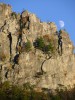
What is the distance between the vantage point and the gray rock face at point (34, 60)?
53.7 metres

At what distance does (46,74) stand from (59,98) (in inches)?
199

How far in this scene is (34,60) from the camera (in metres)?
56.0

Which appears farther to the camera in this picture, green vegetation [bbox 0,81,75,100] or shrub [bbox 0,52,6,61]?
shrub [bbox 0,52,6,61]

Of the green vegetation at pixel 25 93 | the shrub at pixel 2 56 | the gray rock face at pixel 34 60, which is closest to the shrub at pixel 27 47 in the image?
the gray rock face at pixel 34 60

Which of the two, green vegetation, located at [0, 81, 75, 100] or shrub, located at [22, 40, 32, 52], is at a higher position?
shrub, located at [22, 40, 32, 52]

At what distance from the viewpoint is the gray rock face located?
176 feet

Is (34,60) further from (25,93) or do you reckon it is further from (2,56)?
(25,93)

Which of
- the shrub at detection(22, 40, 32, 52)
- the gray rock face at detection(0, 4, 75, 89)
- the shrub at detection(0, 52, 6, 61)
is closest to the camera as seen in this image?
the gray rock face at detection(0, 4, 75, 89)

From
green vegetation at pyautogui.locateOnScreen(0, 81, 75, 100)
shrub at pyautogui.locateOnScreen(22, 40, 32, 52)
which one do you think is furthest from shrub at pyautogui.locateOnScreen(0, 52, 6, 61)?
green vegetation at pyautogui.locateOnScreen(0, 81, 75, 100)

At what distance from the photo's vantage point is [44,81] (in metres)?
53.4

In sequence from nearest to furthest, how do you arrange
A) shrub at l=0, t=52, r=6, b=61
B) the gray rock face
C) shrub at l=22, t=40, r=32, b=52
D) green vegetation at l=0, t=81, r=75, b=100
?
green vegetation at l=0, t=81, r=75, b=100, the gray rock face, shrub at l=0, t=52, r=6, b=61, shrub at l=22, t=40, r=32, b=52

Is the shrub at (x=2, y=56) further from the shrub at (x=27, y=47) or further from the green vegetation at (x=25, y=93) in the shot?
the green vegetation at (x=25, y=93)

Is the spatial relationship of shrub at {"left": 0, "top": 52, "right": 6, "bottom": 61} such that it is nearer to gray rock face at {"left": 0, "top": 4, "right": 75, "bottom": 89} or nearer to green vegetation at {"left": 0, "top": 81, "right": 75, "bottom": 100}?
gray rock face at {"left": 0, "top": 4, "right": 75, "bottom": 89}

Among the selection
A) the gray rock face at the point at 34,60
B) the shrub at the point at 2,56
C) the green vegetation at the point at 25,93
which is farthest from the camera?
the shrub at the point at 2,56
